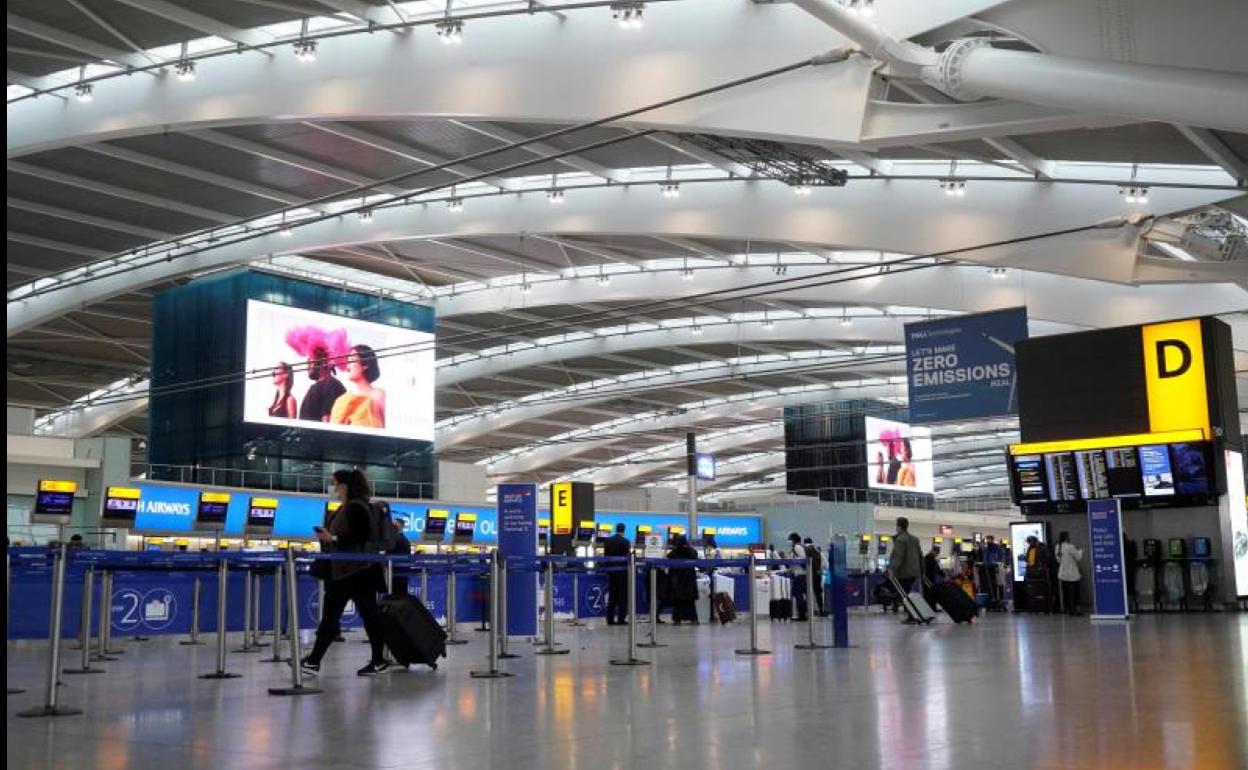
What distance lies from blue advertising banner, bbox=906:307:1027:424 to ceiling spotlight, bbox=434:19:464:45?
32.2ft

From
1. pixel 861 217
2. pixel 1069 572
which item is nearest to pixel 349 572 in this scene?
pixel 1069 572

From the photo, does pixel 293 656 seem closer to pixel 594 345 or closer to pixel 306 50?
pixel 306 50

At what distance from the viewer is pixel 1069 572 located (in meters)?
20.2

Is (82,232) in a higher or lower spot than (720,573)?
higher

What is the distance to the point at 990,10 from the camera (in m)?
13.2

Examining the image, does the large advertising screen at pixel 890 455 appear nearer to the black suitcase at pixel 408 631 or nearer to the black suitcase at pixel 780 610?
the black suitcase at pixel 780 610

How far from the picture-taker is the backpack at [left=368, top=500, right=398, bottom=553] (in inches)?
365

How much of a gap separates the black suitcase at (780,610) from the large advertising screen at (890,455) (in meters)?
23.7

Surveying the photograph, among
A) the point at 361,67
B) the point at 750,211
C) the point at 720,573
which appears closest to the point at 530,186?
the point at 750,211

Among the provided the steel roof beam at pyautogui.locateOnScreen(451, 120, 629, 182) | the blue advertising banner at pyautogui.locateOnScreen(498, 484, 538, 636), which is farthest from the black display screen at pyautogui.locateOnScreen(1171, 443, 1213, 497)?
the steel roof beam at pyautogui.locateOnScreen(451, 120, 629, 182)

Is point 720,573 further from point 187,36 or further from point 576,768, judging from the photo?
point 576,768

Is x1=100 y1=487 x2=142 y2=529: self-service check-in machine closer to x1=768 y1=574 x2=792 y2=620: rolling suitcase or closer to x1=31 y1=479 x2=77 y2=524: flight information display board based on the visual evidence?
x1=31 y1=479 x2=77 y2=524: flight information display board

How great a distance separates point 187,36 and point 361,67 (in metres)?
2.57

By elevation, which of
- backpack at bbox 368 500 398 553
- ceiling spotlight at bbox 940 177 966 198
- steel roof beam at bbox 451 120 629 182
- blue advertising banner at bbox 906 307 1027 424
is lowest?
backpack at bbox 368 500 398 553
